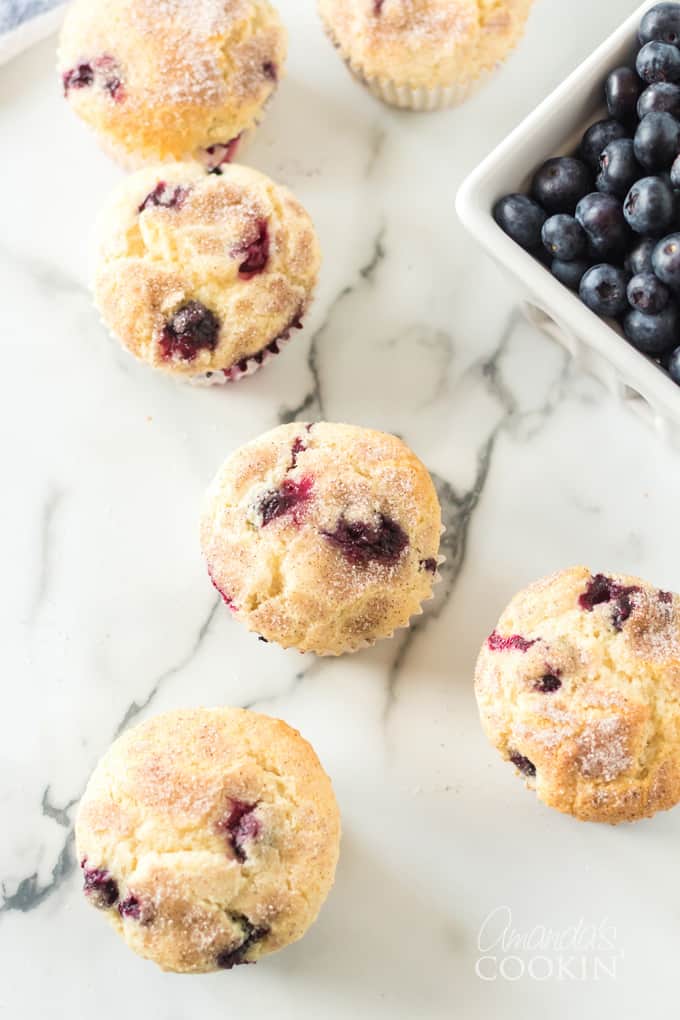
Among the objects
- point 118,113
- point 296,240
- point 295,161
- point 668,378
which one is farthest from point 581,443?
point 118,113

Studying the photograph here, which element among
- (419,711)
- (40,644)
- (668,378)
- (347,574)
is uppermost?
(668,378)

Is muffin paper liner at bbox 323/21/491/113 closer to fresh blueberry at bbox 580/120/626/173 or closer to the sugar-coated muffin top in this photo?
the sugar-coated muffin top

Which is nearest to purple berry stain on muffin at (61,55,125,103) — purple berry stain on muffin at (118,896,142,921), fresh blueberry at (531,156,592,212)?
fresh blueberry at (531,156,592,212)

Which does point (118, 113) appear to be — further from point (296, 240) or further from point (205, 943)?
point (205, 943)

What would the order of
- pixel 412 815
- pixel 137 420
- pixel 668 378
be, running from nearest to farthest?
pixel 668 378 < pixel 412 815 < pixel 137 420

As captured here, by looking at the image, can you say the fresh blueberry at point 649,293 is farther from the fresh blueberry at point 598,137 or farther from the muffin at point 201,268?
the muffin at point 201,268

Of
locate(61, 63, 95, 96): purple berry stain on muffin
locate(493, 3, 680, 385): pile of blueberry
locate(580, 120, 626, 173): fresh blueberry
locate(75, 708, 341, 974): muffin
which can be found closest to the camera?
locate(75, 708, 341, 974): muffin
